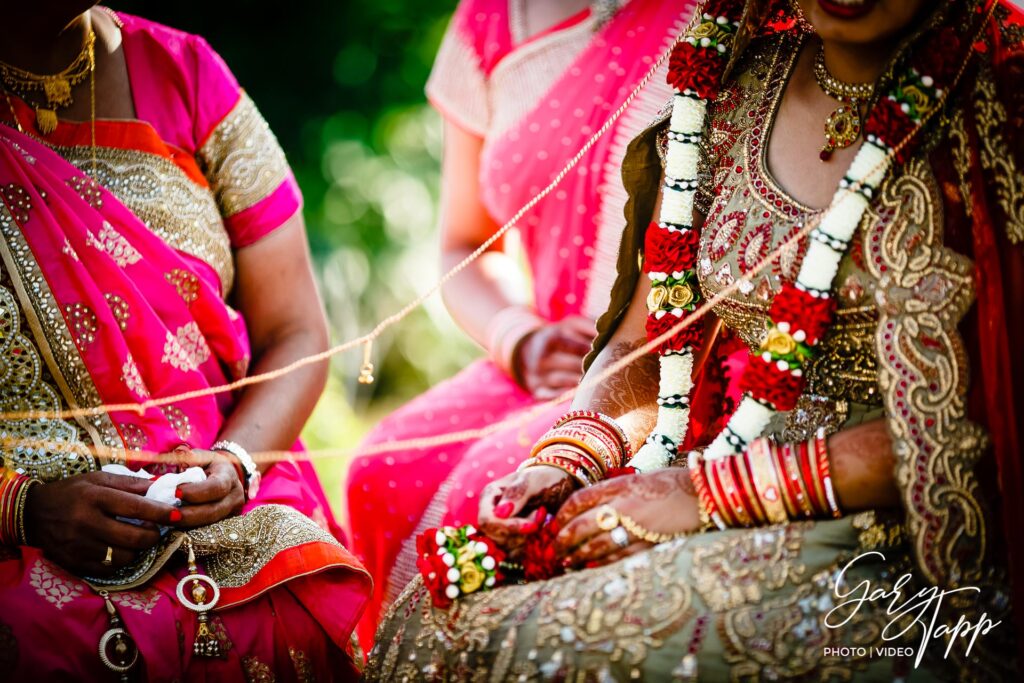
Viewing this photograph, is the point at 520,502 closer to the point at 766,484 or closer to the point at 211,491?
the point at 766,484

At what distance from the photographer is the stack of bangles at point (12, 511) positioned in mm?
1869

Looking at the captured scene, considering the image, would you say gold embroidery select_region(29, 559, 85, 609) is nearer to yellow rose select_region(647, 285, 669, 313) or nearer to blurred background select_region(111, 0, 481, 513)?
yellow rose select_region(647, 285, 669, 313)

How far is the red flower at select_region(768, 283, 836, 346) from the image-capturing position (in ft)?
5.39

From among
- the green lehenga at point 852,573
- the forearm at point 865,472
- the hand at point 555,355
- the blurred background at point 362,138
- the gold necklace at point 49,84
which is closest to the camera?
the green lehenga at point 852,573

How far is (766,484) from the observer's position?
1.57m

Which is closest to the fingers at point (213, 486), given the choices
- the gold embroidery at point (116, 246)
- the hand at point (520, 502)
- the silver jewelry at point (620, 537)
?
the gold embroidery at point (116, 246)

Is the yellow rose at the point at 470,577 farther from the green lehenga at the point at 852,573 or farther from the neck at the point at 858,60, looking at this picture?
the neck at the point at 858,60

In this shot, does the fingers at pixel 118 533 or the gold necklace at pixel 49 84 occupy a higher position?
the gold necklace at pixel 49 84

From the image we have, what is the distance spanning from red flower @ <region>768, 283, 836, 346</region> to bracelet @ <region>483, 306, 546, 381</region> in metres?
1.19

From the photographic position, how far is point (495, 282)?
10.00 ft

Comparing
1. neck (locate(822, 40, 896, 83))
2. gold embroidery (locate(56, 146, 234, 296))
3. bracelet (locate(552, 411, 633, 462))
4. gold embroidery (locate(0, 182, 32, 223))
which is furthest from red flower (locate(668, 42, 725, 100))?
gold embroidery (locate(0, 182, 32, 223))

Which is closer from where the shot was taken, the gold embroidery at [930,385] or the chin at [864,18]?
the gold embroidery at [930,385]

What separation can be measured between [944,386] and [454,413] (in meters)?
1.56

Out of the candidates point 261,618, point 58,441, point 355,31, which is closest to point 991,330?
point 261,618
